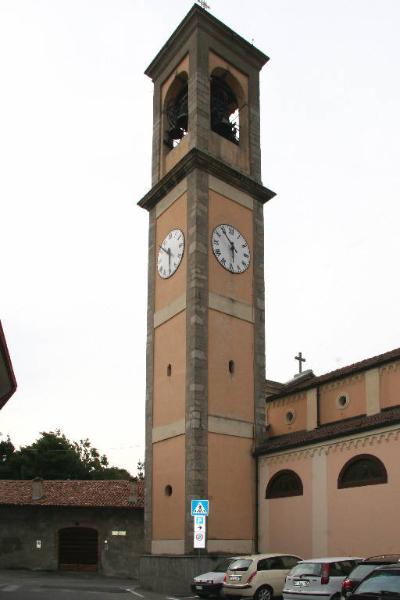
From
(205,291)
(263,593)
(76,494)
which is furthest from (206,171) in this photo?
(76,494)

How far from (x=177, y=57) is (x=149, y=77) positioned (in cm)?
279

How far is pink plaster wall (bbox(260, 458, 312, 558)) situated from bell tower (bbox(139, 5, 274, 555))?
2.94 ft

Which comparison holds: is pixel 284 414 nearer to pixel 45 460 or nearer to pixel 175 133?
pixel 175 133

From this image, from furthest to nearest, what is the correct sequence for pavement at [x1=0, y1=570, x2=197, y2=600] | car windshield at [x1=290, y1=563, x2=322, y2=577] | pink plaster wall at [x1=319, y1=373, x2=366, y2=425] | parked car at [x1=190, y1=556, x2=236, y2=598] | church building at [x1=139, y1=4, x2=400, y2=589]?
pink plaster wall at [x1=319, y1=373, x2=366, y2=425], church building at [x1=139, y1=4, x2=400, y2=589], pavement at [x1=0, y1=570, x2=197, y2=600], parked car at [x1=190, y1=556, x2=236, y2=598], car windshield at [x1=290, y1=563, x2=322, y2=577]

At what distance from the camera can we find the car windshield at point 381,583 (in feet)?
36.1

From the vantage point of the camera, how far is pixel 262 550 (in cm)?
2564

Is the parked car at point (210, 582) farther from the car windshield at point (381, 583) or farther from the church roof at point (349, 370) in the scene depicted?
the car windshield at point (381, 583)

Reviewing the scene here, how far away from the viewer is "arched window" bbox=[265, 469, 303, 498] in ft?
81.4

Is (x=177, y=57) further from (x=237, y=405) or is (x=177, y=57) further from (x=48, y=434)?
(x=48, y=434)

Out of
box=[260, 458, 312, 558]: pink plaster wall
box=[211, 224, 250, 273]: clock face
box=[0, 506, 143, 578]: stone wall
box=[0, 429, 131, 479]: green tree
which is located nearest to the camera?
box=[260, 458, 312, 558]: pink plaster wall

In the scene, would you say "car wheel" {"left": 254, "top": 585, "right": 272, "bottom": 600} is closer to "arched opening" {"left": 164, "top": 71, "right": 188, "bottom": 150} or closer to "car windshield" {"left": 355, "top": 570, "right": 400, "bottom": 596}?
"car windshield" {"left": 355, "top": 570, "right": 400, "bottom": 596}

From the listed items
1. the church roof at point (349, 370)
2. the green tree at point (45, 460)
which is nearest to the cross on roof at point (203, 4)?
the church roof at point (349, 370)

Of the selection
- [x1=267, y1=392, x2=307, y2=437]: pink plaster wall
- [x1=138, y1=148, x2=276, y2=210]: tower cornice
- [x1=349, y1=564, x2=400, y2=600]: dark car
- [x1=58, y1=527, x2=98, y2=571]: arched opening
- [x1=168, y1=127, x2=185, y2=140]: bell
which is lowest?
[x1=58, y1=527, x2=98, y2=571]: arched opening

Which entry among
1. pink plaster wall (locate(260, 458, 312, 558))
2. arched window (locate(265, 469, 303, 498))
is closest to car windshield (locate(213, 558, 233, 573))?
pink plaster wall (locate(260, 458, 312, 558))
